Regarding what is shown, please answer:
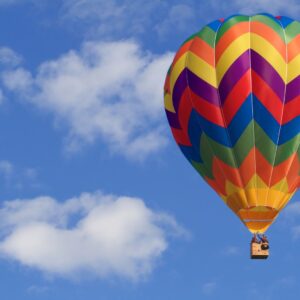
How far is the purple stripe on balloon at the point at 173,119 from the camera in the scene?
4997 centimetres

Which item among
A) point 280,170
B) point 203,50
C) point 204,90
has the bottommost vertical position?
point 280,170

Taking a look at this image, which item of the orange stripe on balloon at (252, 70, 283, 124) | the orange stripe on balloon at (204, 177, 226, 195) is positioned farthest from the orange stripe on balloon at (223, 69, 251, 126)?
the orange stripe on balloon at (204, 177, 226, 195)

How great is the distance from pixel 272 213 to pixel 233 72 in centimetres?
515

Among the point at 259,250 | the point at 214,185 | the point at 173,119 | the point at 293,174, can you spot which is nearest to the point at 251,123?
the point at 293,174

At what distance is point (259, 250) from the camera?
156ft

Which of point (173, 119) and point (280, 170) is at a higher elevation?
point (173, 119)

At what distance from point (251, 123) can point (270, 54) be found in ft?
8.39

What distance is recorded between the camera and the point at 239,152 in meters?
48.2

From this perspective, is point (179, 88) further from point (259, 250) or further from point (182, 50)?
point (259, 250)

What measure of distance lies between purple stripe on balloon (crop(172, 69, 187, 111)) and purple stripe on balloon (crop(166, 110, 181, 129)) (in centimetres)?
41

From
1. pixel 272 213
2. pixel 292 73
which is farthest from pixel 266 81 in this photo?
pixel 272 213

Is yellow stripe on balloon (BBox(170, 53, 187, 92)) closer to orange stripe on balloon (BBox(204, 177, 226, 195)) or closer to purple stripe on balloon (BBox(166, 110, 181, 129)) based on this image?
purple stripe on balloon (BBox(166, 110, 181, 129))

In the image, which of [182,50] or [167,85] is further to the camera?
[167,85]

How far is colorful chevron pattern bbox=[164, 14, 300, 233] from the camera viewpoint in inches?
1896
